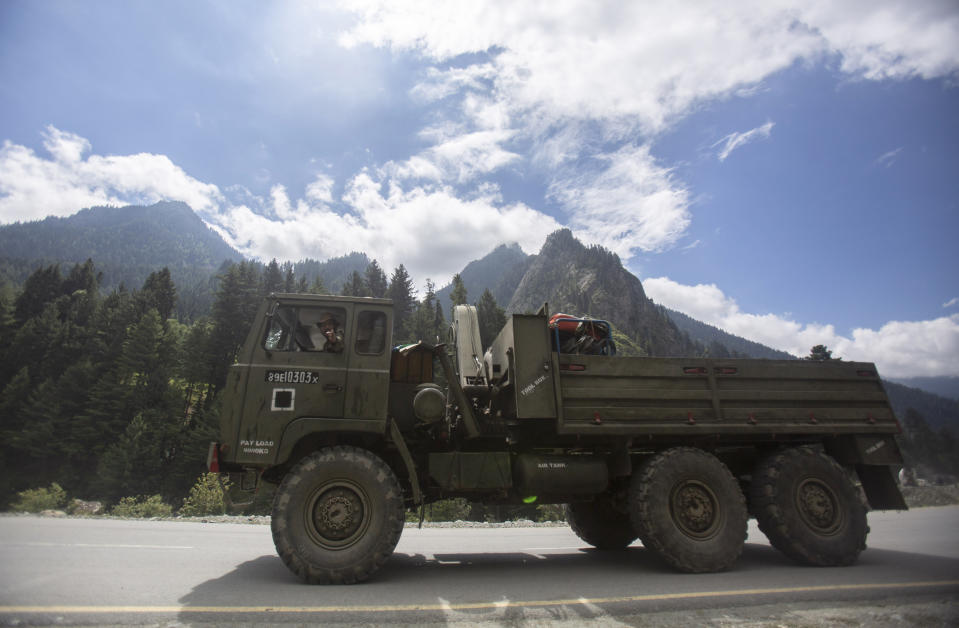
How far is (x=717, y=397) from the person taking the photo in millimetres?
5957

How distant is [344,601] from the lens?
399 cm

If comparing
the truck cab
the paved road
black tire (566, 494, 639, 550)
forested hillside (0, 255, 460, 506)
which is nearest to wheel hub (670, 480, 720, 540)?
the paved road

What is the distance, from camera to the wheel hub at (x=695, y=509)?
18.1 ft

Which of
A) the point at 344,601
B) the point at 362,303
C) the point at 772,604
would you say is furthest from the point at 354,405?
the point at 772,604

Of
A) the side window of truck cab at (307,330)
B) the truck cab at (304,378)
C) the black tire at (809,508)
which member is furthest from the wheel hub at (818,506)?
the side window of truck cab at (307,330)

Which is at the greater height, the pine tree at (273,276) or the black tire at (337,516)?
the pine tree at (273,276)

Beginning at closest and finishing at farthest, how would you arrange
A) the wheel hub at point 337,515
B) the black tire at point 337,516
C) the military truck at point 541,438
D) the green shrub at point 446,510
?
1. the black tire at point 337,516
2. the wheel hub at point 337,515
3. the military truck at point 541,438
4. the green shrub at point 446,510

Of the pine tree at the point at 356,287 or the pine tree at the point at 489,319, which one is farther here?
the pine tree at the point at 356,287

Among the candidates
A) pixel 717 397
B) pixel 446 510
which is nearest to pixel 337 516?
pixel 717 397

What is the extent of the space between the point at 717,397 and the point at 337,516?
4.93 metres

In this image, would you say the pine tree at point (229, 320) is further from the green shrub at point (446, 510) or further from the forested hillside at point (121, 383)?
the green shrub at point (446, 510)

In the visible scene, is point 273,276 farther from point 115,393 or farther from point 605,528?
point 605,528

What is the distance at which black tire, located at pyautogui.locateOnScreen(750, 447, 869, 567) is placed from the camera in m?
5.69

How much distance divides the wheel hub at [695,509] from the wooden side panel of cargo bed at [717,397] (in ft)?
2.32
